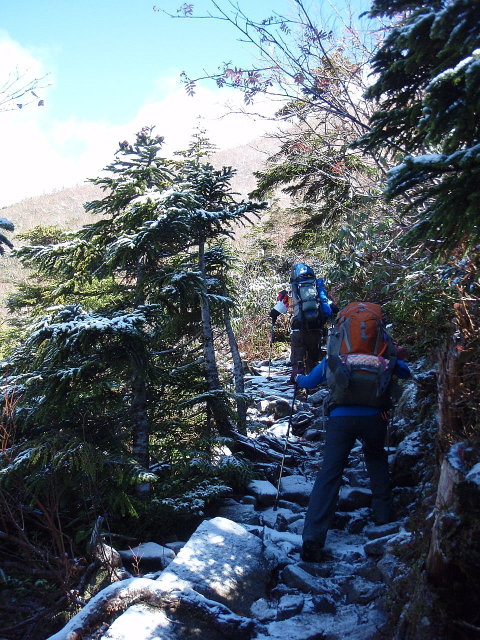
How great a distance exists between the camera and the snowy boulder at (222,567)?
3.77 m

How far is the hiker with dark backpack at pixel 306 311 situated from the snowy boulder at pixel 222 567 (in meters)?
4.92

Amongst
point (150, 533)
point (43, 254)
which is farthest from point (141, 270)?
point (150, 533)

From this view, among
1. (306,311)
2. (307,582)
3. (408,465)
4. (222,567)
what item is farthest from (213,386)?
(307,582)

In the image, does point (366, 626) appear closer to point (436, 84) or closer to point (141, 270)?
point (436, 84)

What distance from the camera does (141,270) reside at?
6.90 meters

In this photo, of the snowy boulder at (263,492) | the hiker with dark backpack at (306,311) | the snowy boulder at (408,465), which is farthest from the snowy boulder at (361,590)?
the hiker with dark backpack at (306,311)

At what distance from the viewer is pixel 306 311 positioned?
903 cm

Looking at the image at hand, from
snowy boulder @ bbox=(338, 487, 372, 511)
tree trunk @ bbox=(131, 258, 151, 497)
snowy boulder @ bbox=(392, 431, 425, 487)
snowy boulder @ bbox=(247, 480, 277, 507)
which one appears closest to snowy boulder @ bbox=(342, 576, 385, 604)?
snowy boulder @ bbox=(338, 487, 372, 511)

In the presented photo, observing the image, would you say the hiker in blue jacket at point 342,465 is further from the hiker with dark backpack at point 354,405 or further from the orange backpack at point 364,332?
the orange backpack at point 364,332

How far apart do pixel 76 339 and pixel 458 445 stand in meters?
3.95

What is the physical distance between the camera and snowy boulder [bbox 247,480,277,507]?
241 inches

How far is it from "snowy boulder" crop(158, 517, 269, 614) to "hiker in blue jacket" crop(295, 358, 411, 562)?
53 centimetres

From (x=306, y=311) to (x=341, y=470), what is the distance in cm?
482

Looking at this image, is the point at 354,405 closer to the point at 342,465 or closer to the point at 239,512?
the point at 342,465
